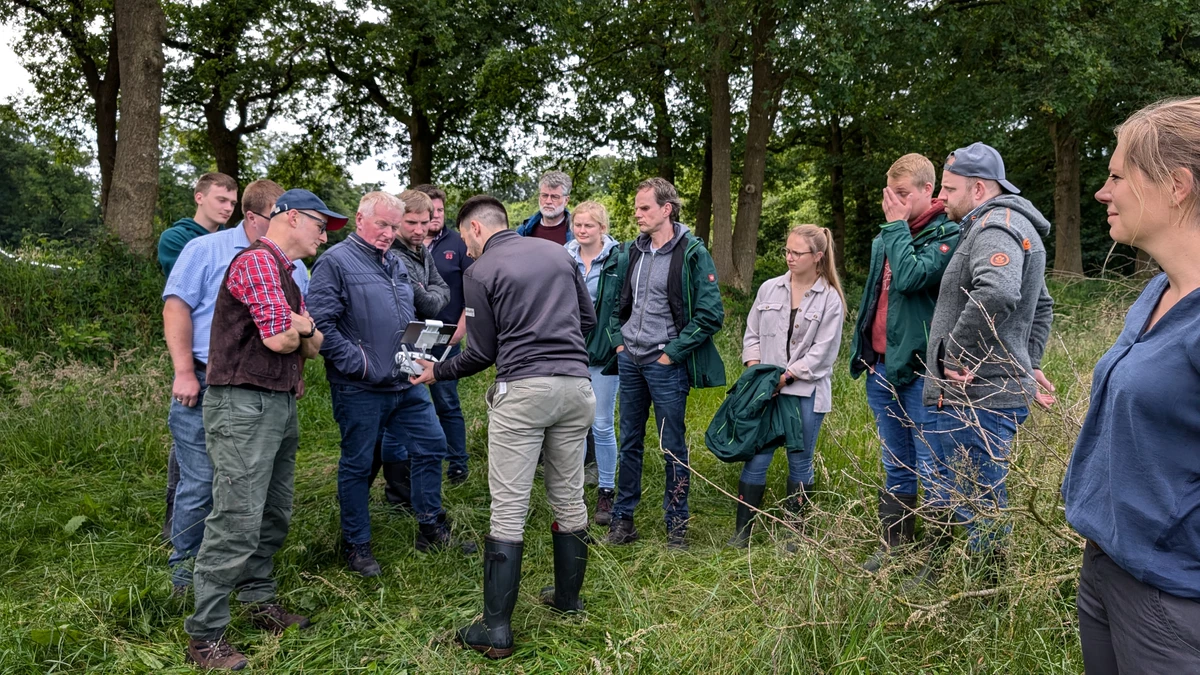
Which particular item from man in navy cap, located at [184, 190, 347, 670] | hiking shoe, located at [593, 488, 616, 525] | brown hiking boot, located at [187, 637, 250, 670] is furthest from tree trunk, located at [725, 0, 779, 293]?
brown hiking boot, located at [187, 637, 250, 670]

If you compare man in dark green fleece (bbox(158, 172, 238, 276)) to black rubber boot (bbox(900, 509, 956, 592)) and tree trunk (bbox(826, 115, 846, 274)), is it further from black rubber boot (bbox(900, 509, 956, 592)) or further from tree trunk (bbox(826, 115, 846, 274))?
tree trunk (bbox(826, 115, 846, 274))

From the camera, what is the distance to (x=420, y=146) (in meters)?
18.9

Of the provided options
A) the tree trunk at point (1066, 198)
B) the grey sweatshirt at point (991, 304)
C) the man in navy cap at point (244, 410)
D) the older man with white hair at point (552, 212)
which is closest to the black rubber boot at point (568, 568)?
the man in navy cap at point (244, 410)

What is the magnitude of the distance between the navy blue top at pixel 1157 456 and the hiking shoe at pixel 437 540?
3.56 meters

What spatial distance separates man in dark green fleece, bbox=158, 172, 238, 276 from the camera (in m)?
4.77

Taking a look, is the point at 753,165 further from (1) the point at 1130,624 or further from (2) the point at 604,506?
(1) the point at 1130,624

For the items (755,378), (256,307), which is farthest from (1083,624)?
(256,307)

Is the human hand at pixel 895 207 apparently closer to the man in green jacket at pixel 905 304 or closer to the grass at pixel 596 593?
the man in green jacket at pixel 905 304

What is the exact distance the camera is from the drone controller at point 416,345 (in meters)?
4.39

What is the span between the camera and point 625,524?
4.84 m

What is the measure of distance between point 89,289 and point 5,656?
7.67 metres

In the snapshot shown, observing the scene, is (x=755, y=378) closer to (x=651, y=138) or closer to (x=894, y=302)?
(x=894, y=302)

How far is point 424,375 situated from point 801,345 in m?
2.19

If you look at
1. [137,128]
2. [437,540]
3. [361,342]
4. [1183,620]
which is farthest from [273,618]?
[137,128]
